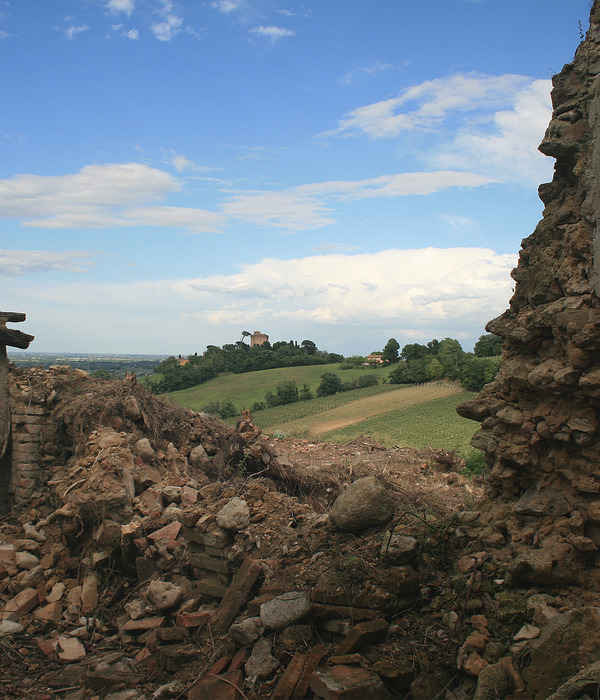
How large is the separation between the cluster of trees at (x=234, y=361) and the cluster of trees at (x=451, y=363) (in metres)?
19.7

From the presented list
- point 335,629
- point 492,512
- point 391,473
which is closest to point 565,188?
point 492,512

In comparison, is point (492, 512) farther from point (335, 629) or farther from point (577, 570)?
point (335, 629)

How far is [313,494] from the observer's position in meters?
8.99

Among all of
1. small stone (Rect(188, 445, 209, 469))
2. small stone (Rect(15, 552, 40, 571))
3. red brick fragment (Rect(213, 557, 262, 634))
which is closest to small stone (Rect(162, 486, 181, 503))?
small stone (Rect(15, 552, 40, 571))

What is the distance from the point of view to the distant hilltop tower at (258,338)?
252 ft

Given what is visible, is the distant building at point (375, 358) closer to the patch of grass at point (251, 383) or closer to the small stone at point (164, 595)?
the patch of grass at point (251, 383)

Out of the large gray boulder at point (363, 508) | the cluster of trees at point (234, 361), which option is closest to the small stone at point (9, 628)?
the large gray boulder at point (363, 508)

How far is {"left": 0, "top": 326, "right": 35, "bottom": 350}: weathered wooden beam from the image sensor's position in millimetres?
9148

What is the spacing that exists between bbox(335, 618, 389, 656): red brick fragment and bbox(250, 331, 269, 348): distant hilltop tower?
235 ft

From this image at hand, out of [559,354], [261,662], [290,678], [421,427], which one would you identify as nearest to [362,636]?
[290,678]

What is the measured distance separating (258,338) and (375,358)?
21.5 m

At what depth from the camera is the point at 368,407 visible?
35250 millimetres

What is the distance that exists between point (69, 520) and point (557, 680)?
679cm

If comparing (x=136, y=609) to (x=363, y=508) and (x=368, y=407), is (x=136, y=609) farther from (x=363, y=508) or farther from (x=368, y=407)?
(x=368, y=407)
